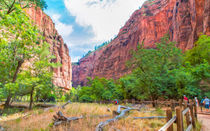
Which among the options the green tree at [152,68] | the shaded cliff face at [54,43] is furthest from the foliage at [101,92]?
the shaded cliff face at [54,43]

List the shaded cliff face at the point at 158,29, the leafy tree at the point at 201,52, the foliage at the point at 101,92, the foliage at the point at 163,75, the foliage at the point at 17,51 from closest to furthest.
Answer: the foliage at the point at 17,51 → the foliage at the point at 163,75 → the leafy tree at the point at 201,52 → the foliage at the point at 101,92 → the shaded cliff face at the point at 158,29

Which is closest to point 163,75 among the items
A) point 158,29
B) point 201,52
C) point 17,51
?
point 201,52

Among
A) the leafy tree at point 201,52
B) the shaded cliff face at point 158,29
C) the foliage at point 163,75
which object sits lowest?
the foliage at point 163,75

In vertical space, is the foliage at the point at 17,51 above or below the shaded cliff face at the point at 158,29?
below

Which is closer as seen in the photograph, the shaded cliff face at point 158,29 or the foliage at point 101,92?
the foliage at point 101,92

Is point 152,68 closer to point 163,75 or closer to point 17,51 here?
point 163,75

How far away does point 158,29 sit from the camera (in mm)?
61906

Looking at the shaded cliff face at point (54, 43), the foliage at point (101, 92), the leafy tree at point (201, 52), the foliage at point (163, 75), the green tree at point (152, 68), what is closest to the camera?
the green tree at point (152, 68)

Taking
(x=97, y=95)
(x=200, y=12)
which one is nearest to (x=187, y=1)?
(x=200, y=12)

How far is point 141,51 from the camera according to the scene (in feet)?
53.6

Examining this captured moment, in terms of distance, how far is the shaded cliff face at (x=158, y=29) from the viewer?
3519cm

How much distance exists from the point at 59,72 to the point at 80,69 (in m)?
58.5

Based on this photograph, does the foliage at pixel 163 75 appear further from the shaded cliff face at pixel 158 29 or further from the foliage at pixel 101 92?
the foliage at pixel 101 92

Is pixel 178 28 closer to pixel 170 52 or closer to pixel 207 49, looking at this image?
pixel 207 49
